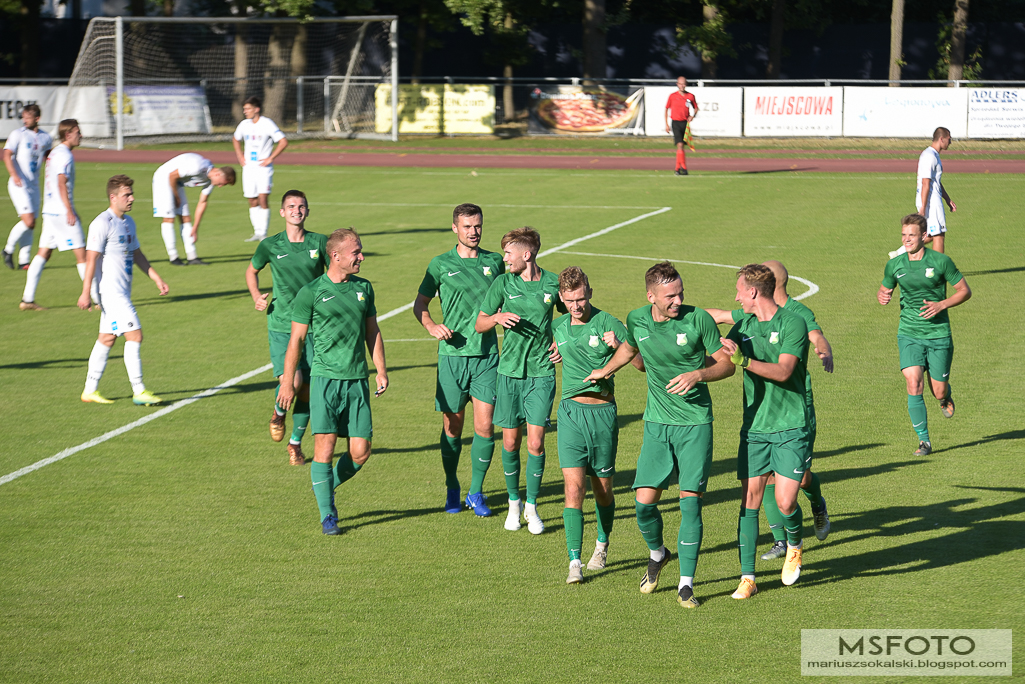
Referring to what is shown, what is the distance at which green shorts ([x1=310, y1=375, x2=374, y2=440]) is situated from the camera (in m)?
8.41

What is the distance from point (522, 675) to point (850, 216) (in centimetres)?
1973

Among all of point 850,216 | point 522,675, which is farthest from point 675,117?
point 522,675

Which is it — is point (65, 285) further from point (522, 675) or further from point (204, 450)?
point (522, 675)

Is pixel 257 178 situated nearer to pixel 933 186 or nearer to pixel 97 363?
pixel 97 363

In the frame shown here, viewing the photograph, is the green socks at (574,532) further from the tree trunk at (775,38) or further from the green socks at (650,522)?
the tree trunk at (775,38)

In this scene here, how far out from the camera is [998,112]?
36969 mm

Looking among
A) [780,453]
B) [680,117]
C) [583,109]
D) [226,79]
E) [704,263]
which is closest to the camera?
[780,453]

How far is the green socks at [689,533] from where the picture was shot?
23.1ft

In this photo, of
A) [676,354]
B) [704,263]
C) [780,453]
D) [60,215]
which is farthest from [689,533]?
[60,215]

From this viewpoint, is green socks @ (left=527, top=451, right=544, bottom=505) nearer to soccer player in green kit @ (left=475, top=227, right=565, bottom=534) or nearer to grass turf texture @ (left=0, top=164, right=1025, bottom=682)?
soccer player in green kit @ (left=475, top=227, right=565, bottom=534)

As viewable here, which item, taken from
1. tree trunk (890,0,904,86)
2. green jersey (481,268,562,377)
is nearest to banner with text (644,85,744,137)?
tree trunk (890,0,904,86)

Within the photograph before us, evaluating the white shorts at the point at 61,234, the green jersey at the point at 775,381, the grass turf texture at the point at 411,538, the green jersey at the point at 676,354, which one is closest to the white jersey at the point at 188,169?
the white shorts at the point at 61,234

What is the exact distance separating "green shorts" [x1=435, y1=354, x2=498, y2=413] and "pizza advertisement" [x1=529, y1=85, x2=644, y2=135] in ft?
112

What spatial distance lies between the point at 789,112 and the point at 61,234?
28.9 metres
